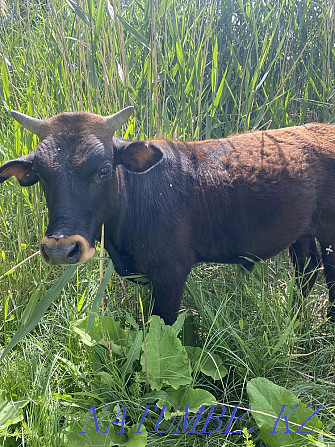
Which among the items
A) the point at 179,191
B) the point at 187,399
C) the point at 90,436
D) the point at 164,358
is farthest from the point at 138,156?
the point at 90,436

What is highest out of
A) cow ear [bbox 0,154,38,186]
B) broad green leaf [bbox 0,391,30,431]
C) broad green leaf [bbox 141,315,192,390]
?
cow ear [bbox 0,154,38,186]

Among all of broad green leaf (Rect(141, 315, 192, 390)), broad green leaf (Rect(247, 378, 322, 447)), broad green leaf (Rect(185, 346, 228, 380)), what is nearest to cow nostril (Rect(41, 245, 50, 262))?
broad green leaf (Rect(141, 315, 192, 390))

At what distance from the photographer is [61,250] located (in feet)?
7.19

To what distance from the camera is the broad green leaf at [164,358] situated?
2301mm

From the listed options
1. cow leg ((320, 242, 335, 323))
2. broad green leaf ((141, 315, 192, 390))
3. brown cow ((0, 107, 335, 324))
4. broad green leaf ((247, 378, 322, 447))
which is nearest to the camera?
broad green leaf ((247, 378, 322, 447))

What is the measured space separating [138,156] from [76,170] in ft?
1.38

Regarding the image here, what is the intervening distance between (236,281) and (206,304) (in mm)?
482

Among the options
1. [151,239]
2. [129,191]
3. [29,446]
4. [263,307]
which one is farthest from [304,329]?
[29,446]

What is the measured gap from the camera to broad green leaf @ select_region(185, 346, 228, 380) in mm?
2428

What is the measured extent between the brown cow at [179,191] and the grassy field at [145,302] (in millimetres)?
288

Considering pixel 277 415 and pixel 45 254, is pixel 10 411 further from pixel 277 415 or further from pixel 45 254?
pixel 277 415

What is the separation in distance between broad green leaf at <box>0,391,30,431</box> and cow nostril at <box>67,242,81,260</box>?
0.74 meters

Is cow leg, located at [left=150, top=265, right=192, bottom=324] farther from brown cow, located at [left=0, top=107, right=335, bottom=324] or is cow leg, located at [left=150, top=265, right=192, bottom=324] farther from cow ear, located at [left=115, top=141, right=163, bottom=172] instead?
cow ear, located at [left=115, top=141, right=163, bottom=172]

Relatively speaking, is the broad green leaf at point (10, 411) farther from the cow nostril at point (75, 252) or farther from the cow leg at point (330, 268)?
the cow leg at point (330, 268)
